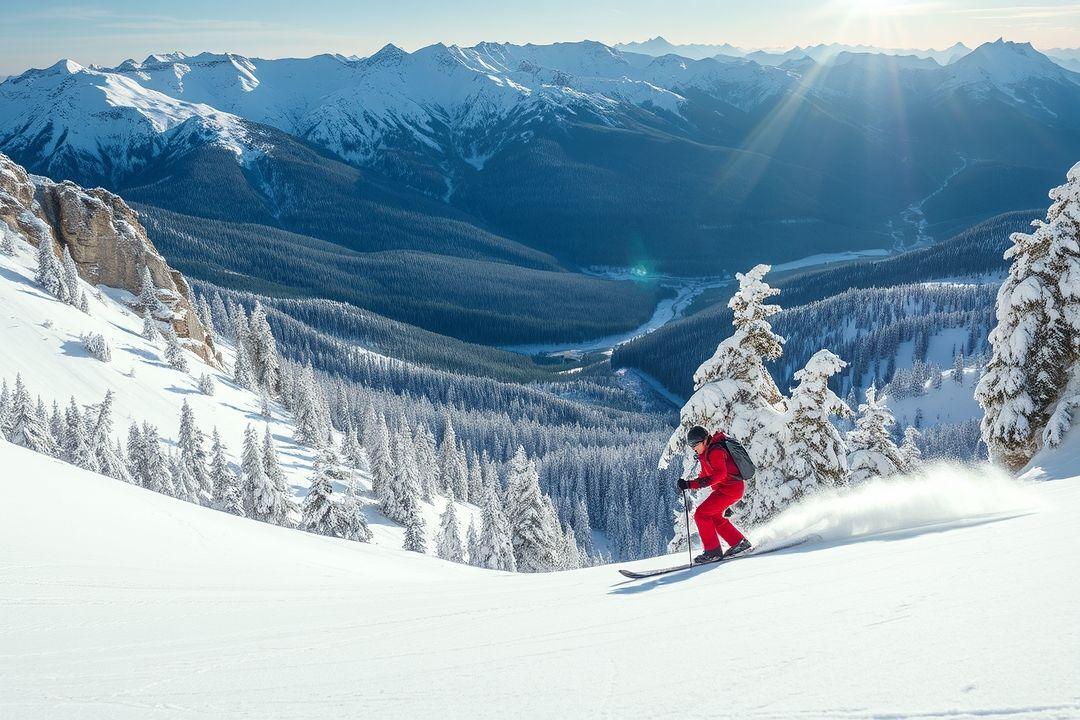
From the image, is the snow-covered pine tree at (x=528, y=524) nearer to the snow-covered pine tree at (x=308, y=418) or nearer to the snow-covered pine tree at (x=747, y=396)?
the snow-covered pine tree at (x=747, y=396)

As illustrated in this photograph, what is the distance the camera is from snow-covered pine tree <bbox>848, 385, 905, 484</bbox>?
19.1 meters

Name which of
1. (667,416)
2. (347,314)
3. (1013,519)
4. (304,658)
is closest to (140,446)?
(304,658)

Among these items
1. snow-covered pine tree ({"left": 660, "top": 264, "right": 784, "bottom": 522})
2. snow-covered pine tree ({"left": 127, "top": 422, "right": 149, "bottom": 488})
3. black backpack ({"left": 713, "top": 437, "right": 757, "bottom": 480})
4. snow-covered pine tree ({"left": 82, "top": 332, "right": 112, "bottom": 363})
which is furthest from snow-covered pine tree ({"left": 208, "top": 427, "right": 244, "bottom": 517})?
black backpack ({"left": 713, "top": 437, "right": 757, "bottom": 480})

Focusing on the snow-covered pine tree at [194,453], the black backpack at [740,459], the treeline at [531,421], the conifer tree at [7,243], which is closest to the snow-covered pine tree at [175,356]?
the treeline at [531,421]

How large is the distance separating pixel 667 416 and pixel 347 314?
85176 millimetres

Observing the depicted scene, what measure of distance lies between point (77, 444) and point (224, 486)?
7723 millimetres

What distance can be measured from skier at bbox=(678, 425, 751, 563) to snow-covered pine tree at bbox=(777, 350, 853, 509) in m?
7.23

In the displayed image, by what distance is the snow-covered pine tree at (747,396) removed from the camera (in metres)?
16.7

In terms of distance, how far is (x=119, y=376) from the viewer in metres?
48.2

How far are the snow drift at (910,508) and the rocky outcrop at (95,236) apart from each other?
67549mm

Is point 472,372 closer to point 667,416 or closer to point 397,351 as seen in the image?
point 397,351

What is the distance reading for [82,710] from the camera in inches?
190

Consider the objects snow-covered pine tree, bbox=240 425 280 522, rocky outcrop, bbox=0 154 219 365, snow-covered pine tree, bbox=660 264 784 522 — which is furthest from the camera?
rocky outcrop, bbox=0 154 219 365

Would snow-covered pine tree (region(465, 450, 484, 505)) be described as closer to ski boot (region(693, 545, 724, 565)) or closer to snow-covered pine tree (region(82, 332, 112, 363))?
snow-covered pine tree (region(82, 332, 112, 363))
